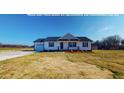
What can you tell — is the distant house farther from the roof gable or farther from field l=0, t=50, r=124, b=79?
field l=0, t=50, r=124, b=79

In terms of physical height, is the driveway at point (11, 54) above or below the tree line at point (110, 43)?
below

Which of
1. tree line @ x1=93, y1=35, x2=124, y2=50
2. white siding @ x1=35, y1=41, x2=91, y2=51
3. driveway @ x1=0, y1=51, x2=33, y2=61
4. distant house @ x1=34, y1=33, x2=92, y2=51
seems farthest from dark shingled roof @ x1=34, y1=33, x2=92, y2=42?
driveway @ x1=0, y1=51, x2=33, y2=61

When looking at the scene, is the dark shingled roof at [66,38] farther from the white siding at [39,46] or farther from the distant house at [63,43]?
the white siding at [39,46]

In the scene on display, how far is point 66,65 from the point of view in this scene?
11.2 meters

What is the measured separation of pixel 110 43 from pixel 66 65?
65.3 inches

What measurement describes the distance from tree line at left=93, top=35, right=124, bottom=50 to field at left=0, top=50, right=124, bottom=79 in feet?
0.56

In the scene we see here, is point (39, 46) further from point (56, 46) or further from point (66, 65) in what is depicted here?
point (66, 65)

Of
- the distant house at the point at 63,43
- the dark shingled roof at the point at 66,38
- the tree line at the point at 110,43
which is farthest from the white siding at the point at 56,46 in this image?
the tree line at the point at 110,43

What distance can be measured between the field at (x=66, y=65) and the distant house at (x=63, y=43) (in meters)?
0.20

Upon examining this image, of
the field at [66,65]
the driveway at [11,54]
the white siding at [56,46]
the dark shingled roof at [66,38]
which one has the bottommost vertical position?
the field at [66,65]

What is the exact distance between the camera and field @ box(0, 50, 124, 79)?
36.1ft

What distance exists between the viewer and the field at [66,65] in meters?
11.0

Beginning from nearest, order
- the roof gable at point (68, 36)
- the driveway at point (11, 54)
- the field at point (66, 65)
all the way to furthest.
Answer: the field at point (66, 65), the roof gable at point (68, 36), the driveway at point (11, 54)

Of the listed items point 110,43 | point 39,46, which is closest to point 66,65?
point 39,46
